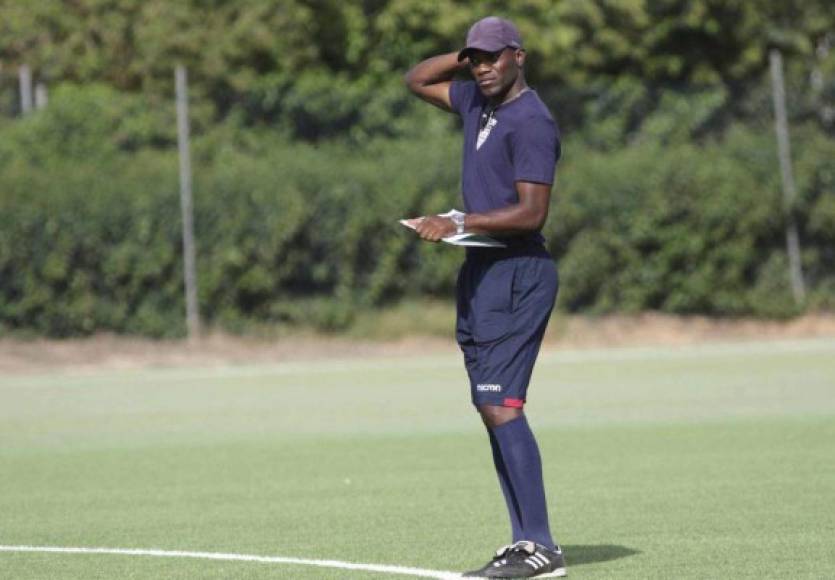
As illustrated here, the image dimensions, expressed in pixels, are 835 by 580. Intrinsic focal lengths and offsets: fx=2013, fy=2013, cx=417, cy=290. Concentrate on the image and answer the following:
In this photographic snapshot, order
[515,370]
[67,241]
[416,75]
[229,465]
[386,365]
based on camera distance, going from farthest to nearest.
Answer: [67,241]
[386,365]
[229,465]
[416,75]
[515,370]

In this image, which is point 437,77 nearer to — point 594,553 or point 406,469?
point 594,553

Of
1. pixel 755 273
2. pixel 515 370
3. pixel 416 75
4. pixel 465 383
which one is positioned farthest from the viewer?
pixel 755 273

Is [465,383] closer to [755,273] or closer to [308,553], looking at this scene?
[755,273]

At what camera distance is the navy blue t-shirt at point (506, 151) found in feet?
25.3

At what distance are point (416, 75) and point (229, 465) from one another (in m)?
5.02

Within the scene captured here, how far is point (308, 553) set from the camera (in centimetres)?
869

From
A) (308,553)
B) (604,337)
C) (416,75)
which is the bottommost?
(604,337)

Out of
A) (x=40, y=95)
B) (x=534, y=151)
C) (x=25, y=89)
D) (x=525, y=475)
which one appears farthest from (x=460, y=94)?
(x=40, y=95)

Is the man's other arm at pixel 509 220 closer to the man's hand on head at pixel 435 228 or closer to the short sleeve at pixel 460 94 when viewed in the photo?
the man's hand on head at pixel 435 228

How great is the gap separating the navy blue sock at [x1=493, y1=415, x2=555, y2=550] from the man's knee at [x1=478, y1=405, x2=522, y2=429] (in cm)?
2

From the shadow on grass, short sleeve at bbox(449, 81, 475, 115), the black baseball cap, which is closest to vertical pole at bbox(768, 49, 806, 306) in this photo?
the shadow on grass

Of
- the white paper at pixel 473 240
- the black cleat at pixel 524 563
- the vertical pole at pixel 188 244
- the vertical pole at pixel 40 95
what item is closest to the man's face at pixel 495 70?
the white paper at pixel 473 240

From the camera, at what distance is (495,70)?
25.5 ft

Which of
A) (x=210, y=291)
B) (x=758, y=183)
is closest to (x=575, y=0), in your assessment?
(x=758, y=183)
